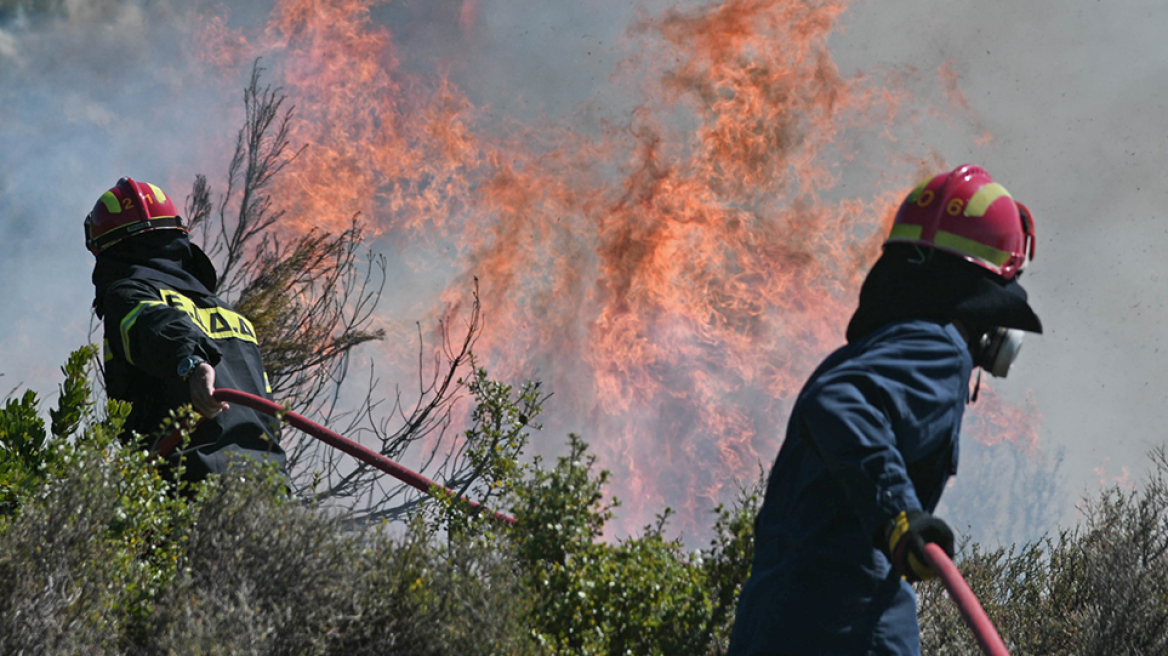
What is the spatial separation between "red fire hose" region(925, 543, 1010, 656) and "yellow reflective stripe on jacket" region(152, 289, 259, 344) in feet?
11.1

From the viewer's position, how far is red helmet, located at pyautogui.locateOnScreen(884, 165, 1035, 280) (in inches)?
94.2

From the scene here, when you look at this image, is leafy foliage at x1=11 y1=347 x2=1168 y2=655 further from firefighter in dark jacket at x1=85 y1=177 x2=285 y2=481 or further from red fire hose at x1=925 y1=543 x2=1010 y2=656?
red fire hose at x1=925 y1=543 x2=1010 y2=656

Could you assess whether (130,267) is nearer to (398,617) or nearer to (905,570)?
(398,617)

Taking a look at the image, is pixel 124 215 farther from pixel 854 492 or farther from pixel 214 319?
pixel 854 492

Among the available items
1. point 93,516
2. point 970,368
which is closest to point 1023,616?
point 970,368

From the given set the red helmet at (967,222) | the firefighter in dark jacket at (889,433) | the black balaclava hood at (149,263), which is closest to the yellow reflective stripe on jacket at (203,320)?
the black balaclava hood at (149,263)

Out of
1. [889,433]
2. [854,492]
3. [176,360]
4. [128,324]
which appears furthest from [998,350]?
[128,324]

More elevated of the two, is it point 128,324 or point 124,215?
point 124,215

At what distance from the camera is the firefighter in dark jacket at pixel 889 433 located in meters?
1.93

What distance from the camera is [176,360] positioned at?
3.68m

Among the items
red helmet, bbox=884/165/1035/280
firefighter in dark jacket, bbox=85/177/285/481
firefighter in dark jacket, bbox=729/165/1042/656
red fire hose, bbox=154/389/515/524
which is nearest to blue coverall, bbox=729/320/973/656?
firefighter in dark jacket, bbox=729/165/1042/656

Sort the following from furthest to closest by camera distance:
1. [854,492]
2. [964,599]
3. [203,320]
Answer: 1. [203,320]
2. [854,492]
3. [964,599]

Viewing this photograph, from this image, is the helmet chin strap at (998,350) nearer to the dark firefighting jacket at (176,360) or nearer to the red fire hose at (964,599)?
the red fire hose at (964,599)

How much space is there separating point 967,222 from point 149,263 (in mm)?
3722
